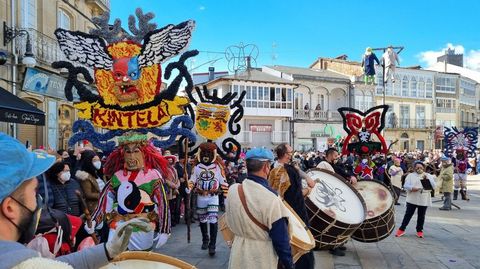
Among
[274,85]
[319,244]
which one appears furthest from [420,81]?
[319,244]

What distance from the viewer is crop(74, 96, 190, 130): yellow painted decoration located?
5.02 metres

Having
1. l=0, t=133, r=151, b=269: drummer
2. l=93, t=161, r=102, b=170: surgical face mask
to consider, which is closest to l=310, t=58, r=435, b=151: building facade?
l=93, t=161, r=102, b=170: surgical face mask

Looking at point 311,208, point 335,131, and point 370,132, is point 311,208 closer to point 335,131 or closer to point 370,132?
point 370,132

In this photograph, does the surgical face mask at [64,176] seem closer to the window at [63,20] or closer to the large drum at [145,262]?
the large drum at [145,262]

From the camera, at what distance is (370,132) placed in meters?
8.88

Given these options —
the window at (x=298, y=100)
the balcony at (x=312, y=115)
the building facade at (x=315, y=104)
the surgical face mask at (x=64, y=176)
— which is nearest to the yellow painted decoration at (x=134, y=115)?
the surgical face mask at (x=64, y=176)

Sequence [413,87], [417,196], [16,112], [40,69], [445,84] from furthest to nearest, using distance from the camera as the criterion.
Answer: [445,84] → [413,87] → [40,69] → [417,196] → [16,112]

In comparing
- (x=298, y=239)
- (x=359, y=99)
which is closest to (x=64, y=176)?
(x=298, y=239)

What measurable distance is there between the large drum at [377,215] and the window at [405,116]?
134ft

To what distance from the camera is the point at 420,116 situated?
47.1m

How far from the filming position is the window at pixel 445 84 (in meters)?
48.6

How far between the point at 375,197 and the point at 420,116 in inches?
1730

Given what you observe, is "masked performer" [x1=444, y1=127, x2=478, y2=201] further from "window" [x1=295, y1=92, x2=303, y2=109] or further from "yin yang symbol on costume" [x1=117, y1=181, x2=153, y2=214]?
"window" [x1=295, y1=92, x2=303, y2=109]

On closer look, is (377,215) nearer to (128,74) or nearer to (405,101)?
(128,74)
